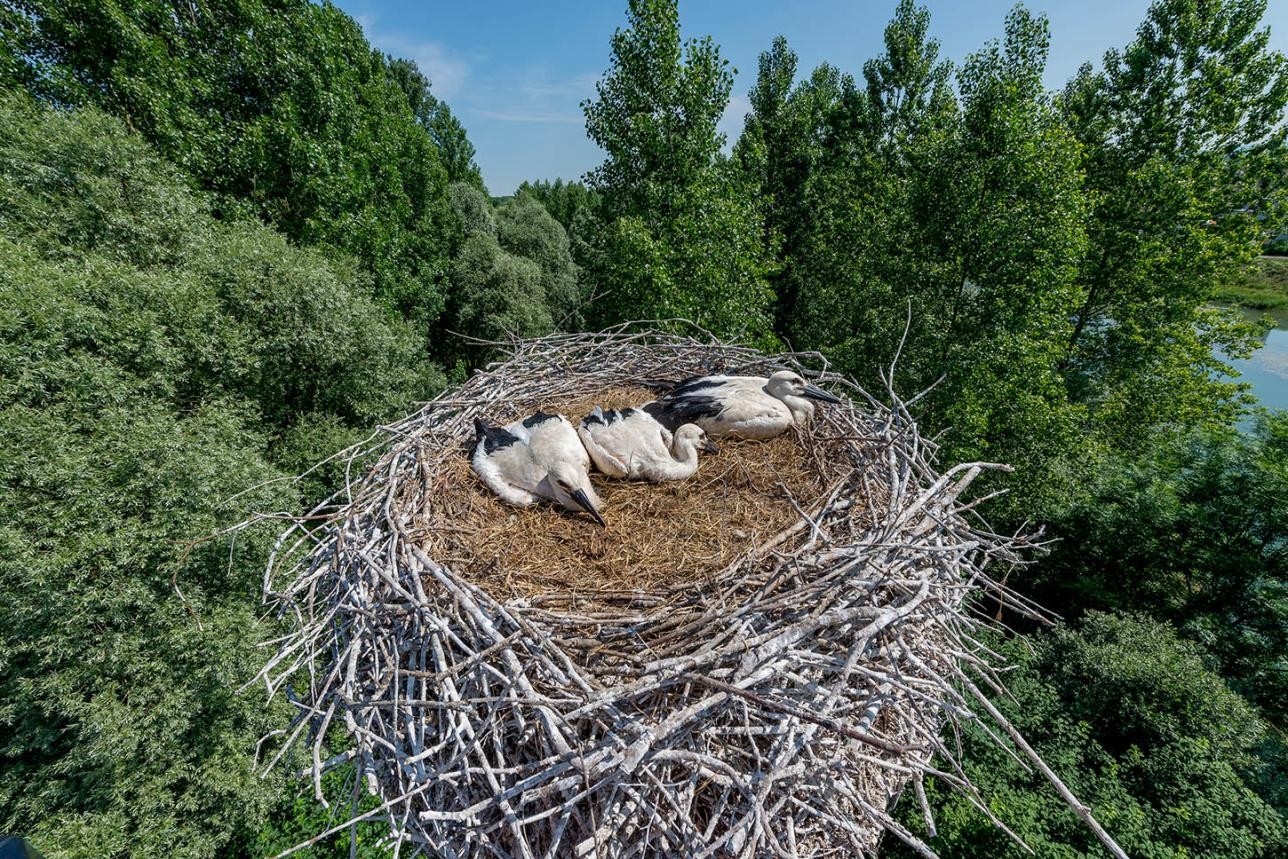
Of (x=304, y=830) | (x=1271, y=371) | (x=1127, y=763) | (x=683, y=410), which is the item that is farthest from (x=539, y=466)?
(x=1271, y=371)

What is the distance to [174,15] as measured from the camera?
26.2ft

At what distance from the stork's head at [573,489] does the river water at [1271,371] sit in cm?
1984

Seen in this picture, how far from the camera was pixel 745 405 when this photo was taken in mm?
3660

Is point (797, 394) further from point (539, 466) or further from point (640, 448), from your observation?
point (539, 466)

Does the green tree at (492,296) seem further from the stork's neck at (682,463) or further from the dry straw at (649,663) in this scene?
the dry straw at (649,663)

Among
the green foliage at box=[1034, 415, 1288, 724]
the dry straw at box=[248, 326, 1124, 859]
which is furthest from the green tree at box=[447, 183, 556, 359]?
the green foliage at box=[1034, 415, 1288, 724]

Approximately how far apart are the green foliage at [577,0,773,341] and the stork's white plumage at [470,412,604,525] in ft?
18.0

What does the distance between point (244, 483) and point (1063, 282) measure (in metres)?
11.6

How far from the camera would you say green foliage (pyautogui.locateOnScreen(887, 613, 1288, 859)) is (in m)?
4.65

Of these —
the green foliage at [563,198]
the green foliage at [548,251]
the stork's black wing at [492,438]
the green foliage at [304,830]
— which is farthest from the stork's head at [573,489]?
the green foliage at [563,198]

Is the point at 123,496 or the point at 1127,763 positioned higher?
the point at 123,496

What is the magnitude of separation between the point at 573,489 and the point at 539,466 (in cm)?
35

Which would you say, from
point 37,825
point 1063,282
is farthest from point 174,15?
point 1063,282

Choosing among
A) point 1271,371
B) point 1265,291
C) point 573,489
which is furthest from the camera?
point 1265,291
